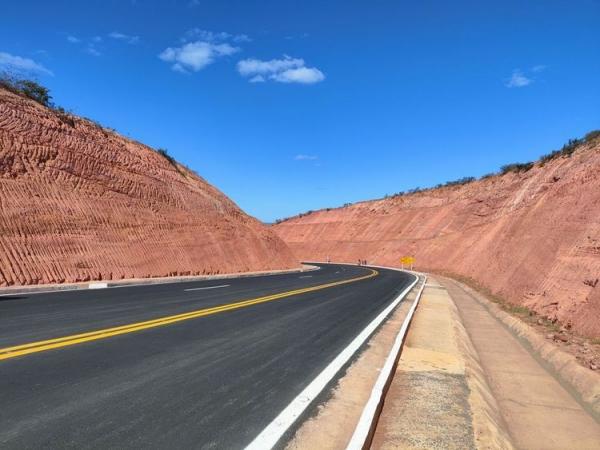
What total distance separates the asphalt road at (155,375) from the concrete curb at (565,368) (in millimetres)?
3832

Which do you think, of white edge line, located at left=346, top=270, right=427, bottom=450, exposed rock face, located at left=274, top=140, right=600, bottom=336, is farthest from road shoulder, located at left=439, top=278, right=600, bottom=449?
exposed rock face, located at left=274, top=140, right=600, bottom=336

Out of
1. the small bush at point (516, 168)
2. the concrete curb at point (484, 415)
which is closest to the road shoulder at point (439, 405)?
the concrete curb at point (484, 415)

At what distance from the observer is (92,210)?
80.0ft

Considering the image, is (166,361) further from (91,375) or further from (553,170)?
(553,170)

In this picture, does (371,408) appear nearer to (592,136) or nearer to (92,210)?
(92,210)

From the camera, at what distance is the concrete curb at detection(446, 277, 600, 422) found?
21.8 ft

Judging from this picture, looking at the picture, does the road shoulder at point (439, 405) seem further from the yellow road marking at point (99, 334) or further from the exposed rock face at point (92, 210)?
the exposed rock face at point (92, 210)

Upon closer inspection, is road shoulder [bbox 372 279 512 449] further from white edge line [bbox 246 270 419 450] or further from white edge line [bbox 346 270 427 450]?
white edge line [bbox 246 270 419 450]

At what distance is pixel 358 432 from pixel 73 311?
8.27 meters

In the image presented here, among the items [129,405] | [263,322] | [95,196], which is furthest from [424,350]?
[95,196]

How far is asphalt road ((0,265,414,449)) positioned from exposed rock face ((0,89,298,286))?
10.2 meters

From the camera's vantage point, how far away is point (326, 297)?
16.0 meters

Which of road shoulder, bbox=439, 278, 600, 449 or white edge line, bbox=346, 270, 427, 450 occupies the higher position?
white edge line, bbox=346, 270, 427, 450

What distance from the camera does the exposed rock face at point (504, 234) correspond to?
46.0ft
